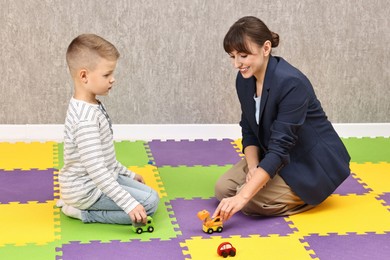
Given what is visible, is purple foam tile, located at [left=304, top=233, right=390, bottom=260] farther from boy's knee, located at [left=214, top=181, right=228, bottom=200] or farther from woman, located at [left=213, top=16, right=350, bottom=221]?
boy's knee, located at [left=214, top=181, right=228, bottom=200]

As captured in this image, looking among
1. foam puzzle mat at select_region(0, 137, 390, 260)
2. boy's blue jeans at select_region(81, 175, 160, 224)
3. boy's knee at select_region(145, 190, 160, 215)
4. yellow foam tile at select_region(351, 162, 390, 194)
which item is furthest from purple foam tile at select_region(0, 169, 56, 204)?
yellow foam tile at select_region(351, 162, 390, 194)

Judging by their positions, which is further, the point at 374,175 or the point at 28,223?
the point at 374,175

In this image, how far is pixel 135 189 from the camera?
3180mm

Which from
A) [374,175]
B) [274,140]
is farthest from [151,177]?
[374,175]

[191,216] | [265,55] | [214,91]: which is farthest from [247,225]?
[214,91]

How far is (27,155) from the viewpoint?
3.92m

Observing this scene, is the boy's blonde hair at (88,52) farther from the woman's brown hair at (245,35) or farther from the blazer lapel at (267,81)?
the blazer lapel at (267,81)

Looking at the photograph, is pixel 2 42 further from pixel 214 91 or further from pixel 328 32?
pixel 328 32

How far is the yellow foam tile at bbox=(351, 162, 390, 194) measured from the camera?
11.9 ft

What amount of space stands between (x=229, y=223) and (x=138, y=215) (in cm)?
40

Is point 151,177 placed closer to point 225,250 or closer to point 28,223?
point 28,223

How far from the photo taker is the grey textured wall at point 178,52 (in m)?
4.05

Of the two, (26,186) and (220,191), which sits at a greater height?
(220,191)

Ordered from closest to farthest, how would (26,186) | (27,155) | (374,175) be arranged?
(26,186)
(374,175)
(27,155)
